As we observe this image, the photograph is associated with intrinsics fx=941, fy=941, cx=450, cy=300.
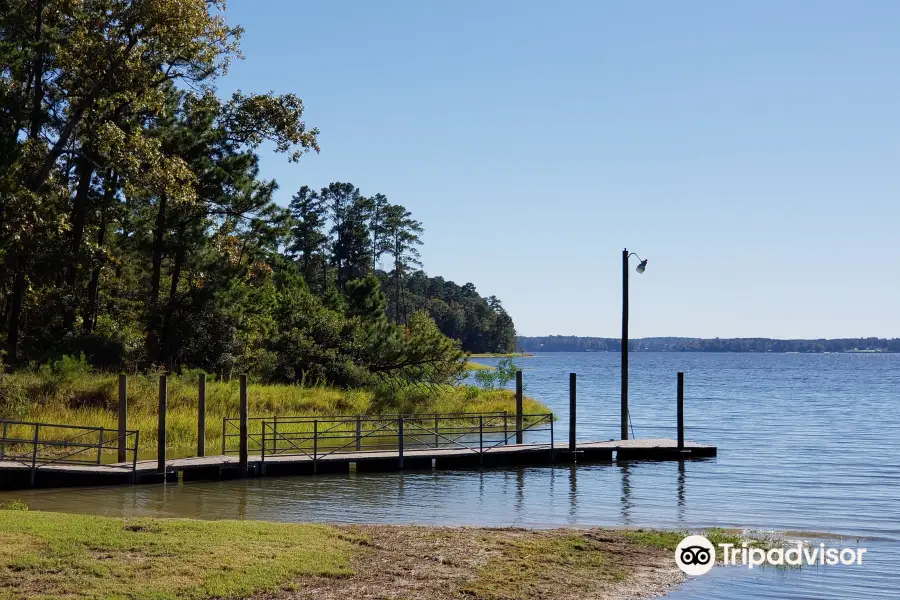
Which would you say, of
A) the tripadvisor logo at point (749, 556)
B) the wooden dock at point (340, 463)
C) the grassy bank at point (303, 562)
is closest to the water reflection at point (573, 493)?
the wooden dock at point (340, 463)

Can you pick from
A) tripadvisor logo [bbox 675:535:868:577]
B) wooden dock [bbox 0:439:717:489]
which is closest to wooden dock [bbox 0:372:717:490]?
wooden dock [bbox 0:439:717:489]

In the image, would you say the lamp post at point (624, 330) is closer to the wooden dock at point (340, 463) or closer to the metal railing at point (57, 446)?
the wooden dock at point (340, 463)

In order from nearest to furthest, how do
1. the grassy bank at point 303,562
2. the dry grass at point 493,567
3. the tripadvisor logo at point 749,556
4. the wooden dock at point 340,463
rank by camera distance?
the grassy bank at point 303,562 → the dry grass at point 493,567 → the tripadvisor logo at point 749,556 → the wooden dock at point 340,463

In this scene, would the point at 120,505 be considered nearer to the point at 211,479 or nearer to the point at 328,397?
the point at 211,479

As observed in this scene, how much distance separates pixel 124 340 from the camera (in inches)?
1427

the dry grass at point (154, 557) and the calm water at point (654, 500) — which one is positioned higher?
the dry grass at point (154, 557)

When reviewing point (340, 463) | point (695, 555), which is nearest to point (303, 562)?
point (695, 555)

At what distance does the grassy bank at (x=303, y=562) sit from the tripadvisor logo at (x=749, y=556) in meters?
0.40

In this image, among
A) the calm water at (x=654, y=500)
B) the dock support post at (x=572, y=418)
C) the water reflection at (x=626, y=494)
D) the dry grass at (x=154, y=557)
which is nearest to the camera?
the dry grass at (x=154, y=557)

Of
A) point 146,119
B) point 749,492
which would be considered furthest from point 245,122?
point 749,492

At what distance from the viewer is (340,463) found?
26594mm

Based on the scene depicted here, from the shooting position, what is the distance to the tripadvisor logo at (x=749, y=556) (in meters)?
14.3

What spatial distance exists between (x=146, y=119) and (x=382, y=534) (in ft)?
87.0

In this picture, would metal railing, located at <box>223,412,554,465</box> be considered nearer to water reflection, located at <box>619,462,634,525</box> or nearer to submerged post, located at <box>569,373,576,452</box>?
submerged post, located at <box>569,373,576,452</box>
